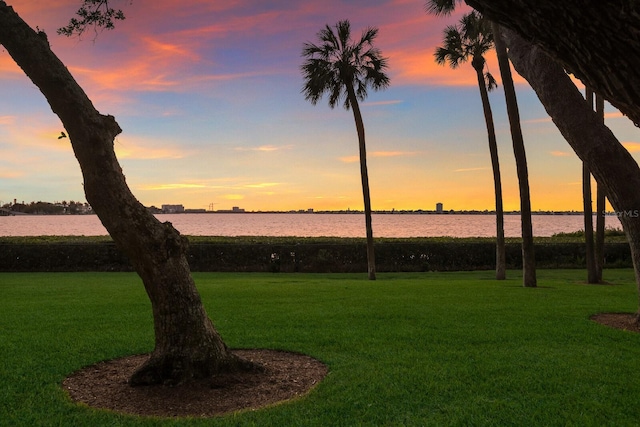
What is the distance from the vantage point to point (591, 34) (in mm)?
2035

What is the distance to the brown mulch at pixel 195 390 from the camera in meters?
4.88

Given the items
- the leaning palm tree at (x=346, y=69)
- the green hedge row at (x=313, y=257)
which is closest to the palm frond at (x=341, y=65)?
the leaning palm tree at (x=346, y=69)

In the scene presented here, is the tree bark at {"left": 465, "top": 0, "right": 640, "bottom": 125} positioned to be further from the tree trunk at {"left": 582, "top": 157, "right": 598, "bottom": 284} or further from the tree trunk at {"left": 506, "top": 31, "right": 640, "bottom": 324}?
the tree trunk at {"left": 582, "top": 157, "right": 598, "bottom": 284}

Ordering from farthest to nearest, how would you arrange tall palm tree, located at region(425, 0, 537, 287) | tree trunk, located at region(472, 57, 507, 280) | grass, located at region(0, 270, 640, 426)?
1. tree trunk, located at region(472, 57, 507, 280)
2. tall palm tree, located at region(425, 0, 537, 287)
3. grass, located at region(0, 270, 640, 426)

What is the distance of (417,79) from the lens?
18578 mm

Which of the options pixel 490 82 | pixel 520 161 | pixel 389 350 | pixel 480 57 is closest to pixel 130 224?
pixel 389 350

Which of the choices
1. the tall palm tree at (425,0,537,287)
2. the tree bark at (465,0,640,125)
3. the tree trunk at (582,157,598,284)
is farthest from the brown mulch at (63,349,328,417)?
the tree trunk at (582,157,598,284)

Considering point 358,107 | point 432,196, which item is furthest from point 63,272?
point 432,196

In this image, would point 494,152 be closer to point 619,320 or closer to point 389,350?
point 619,320

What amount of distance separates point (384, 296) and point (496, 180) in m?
8.21

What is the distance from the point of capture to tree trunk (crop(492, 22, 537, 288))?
14.9 m

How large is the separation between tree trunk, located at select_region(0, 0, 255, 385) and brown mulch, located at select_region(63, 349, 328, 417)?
0.66ft

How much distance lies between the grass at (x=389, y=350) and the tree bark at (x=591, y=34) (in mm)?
3201

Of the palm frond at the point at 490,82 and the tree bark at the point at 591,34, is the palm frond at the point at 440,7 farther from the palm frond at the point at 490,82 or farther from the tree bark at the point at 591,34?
the tree bark at the point at 591,34
